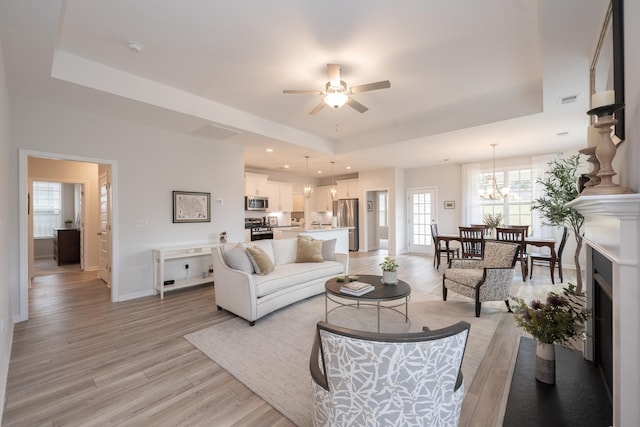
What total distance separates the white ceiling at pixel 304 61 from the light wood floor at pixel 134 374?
2626 mm

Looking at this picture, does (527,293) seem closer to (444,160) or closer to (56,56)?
(444,160)

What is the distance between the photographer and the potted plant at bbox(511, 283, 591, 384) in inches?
73.1

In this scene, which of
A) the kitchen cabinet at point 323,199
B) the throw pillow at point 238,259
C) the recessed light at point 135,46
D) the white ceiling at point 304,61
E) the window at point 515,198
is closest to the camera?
the white ceiling at point 304,61

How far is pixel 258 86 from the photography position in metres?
3.65

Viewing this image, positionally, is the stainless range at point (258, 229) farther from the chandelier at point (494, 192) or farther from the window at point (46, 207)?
the chandelier at point (494, 192)

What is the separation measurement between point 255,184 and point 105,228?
3.80 meters

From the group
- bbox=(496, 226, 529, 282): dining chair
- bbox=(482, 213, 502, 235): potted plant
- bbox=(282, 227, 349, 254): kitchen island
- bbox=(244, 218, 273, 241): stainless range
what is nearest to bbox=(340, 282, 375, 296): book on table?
bbox=(282, 227, 349, 254): kitchen island

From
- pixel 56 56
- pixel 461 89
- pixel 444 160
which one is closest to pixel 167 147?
pixel 56 56

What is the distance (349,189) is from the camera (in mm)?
9438

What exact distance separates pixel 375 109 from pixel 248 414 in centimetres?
422

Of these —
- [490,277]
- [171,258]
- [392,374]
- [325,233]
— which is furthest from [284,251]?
[392,374]

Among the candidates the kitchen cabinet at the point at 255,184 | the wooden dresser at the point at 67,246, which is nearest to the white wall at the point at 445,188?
the kitchen cabinet at the point at 255,184

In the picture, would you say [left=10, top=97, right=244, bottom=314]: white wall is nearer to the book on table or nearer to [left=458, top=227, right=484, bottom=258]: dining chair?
the book on table

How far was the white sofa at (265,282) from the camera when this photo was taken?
3130 millimetres
